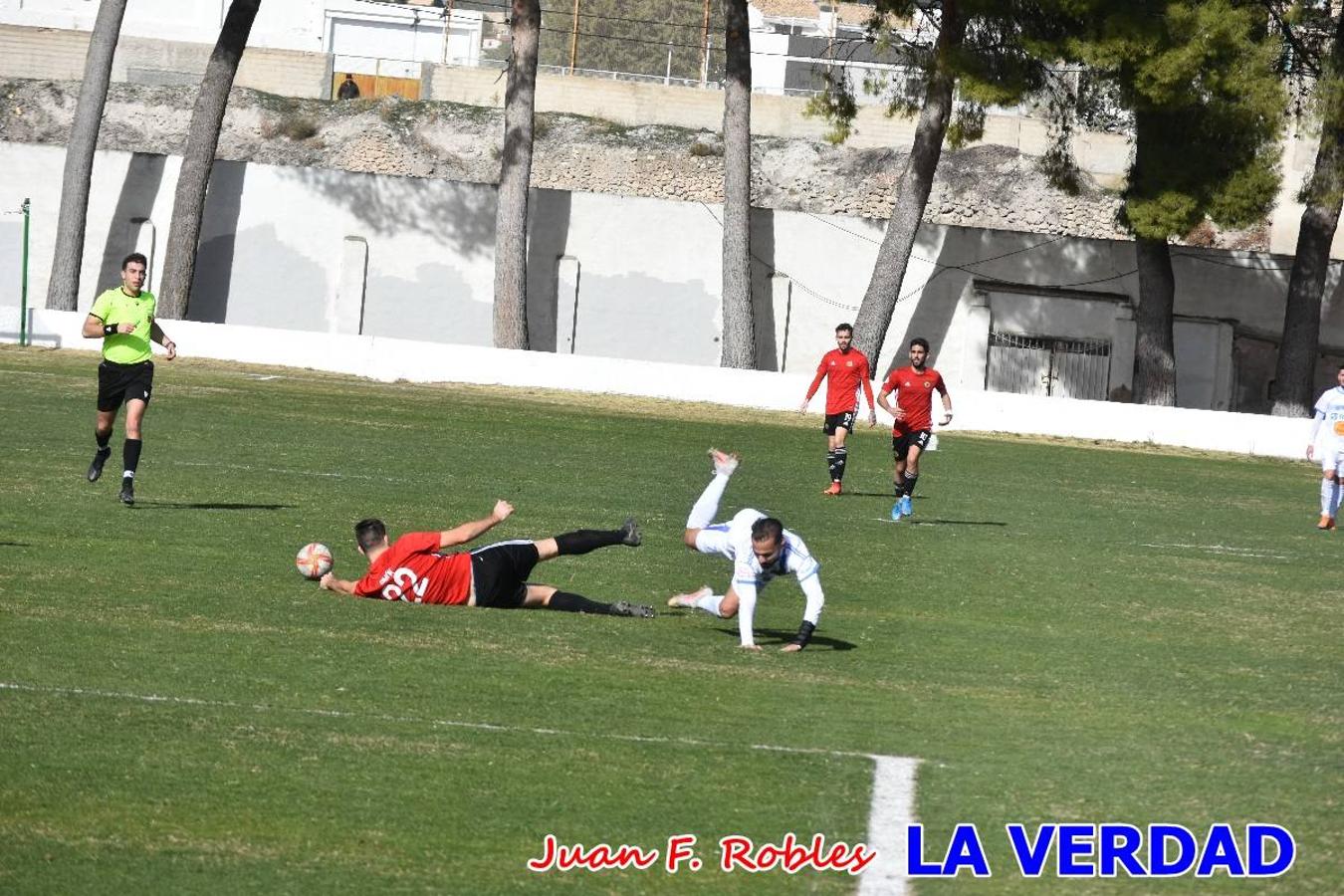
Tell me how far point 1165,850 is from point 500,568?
631 centimetres

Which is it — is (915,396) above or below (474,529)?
above

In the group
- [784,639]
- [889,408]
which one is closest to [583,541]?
[784,639]

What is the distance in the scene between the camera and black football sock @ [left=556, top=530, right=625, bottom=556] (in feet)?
45.3

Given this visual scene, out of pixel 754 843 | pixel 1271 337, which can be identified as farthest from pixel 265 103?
pixel 754 843

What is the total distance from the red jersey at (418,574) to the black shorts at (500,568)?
0.27 ft

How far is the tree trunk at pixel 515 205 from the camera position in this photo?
4419 centimetres

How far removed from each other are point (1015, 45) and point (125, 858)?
36324mm

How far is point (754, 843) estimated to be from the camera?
8203mm

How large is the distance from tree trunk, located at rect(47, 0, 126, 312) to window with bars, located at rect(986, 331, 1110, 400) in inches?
865

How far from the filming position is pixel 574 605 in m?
13.9

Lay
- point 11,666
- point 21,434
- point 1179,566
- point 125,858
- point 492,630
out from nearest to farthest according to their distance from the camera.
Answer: point 125,858, point 11,666, point 492,630, point 1179,566, point 21,434

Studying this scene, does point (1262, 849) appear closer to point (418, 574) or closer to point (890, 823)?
point (890, 823)

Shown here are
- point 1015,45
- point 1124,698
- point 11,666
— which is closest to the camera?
point 11,666

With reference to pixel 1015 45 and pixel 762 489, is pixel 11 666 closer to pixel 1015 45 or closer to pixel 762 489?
pixel 762 489
